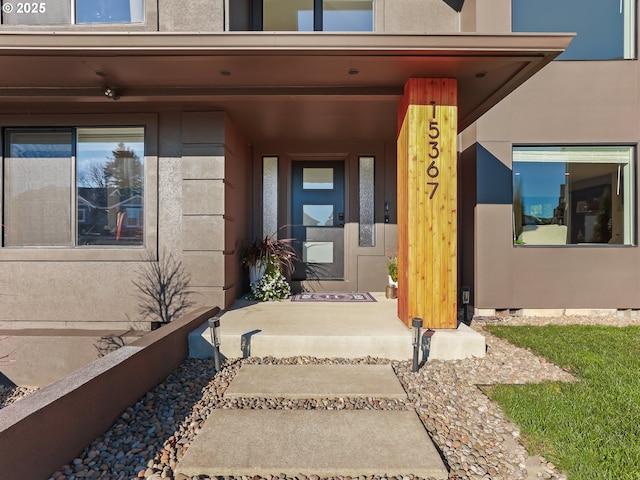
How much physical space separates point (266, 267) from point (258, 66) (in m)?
2.66

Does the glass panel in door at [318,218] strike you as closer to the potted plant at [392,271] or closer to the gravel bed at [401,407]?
the potted plant at [392,271]

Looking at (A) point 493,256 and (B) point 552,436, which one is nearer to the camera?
(B) point 552,436

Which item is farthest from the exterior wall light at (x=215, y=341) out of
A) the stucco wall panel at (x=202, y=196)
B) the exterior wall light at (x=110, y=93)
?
the exterior wall light at (x=110, y=93)

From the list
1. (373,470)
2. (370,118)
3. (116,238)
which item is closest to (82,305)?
(116,238)

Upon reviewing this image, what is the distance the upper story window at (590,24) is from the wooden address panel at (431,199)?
2.73 meters

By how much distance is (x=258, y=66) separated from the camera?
308cm

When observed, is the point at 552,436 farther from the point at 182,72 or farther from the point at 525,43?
the point at 182,72

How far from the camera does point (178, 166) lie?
12.9 ft

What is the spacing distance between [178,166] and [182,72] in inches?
44.6

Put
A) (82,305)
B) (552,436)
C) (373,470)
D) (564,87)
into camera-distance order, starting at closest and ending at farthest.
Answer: (373,470)
(552,436)
(82,305)
(564,87)

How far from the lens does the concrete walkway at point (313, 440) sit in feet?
5.24

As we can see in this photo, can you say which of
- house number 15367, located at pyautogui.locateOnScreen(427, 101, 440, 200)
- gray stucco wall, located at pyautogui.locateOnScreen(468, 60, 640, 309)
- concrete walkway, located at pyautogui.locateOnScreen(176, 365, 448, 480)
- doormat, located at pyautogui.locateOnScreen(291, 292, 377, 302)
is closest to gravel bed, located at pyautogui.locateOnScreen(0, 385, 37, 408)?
concrete walkway, located at pyautogui.locateOnScreen(176, 365, 448, 480)

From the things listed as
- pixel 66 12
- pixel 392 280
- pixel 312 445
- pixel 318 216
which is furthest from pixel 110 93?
pixel 392 280

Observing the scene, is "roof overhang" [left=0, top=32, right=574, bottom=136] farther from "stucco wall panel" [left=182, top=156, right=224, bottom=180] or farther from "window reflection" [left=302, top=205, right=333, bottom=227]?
"window reflection" [left=302, top=205, right=333, bottom=227]
